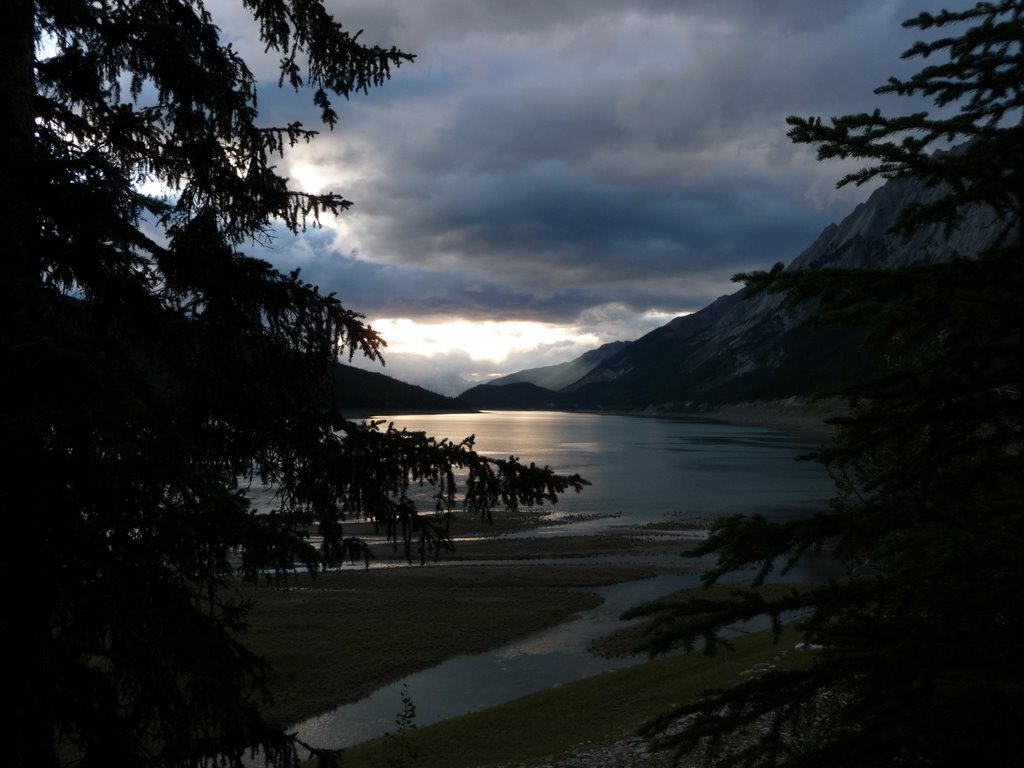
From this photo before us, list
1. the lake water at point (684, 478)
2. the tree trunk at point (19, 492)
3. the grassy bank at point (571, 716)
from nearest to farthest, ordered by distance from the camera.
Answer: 1. the tree trunk at point (19, 492)
2. the grassy bank at point (571, 716)
3. the lake water at point (684, 478)

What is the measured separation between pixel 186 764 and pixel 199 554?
73.5 inches

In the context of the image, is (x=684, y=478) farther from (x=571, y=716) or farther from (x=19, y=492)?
(x=19, y=492)

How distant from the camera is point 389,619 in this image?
31.3 m

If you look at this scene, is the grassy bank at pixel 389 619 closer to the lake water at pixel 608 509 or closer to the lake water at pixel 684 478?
the lake water at pixel 608 509

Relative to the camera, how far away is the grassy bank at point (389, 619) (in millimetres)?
24734

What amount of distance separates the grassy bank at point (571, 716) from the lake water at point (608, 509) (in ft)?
5.31

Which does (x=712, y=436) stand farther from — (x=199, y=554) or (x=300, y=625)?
(x=199, y=554)

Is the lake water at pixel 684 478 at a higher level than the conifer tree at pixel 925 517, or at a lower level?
lower

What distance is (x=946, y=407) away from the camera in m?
5.04

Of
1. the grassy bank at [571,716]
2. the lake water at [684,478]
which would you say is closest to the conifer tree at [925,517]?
the grassy bank at [571,716]

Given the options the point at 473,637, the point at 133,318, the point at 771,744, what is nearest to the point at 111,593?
the point at 133,318

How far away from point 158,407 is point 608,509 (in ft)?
201

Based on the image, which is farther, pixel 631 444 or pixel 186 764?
pixel 631 444

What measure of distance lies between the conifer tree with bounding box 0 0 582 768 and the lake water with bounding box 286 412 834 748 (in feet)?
15.0
